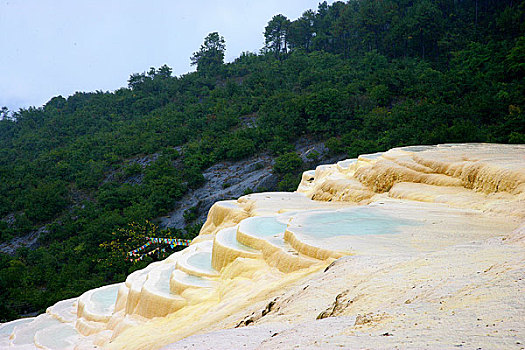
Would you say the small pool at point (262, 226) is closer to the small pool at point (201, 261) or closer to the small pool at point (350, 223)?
the small pool at point (350, 223)

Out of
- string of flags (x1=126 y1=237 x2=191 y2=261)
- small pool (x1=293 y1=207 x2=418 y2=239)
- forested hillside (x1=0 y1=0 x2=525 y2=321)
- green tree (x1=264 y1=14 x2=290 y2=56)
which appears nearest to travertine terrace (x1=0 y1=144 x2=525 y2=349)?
small pool (x1=293 y1=207 x2=418 y2=239)

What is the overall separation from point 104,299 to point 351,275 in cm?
961

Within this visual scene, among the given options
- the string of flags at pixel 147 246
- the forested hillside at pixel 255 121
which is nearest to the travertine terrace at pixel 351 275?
the string of flags at pixel 147 246

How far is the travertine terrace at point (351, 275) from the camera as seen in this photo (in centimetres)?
266

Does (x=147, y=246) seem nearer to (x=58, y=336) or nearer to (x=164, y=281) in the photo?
(x=58, y=336)

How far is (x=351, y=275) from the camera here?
A: 4695 mm

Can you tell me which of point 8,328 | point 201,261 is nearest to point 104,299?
point 8,328

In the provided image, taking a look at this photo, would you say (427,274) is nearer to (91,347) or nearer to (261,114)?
(91,347)

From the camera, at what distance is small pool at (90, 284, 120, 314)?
11.3m

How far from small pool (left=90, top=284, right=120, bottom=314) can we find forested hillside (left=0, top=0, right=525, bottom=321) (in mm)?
7443

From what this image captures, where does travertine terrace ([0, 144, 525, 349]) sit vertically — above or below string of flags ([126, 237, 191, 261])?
above

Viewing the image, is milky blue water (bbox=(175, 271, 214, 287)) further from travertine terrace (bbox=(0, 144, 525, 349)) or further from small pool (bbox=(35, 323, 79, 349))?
small pool (bbox=(35, 323, 79, 349))

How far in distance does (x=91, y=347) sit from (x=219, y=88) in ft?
119

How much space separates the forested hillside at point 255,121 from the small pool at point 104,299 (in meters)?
7.44
